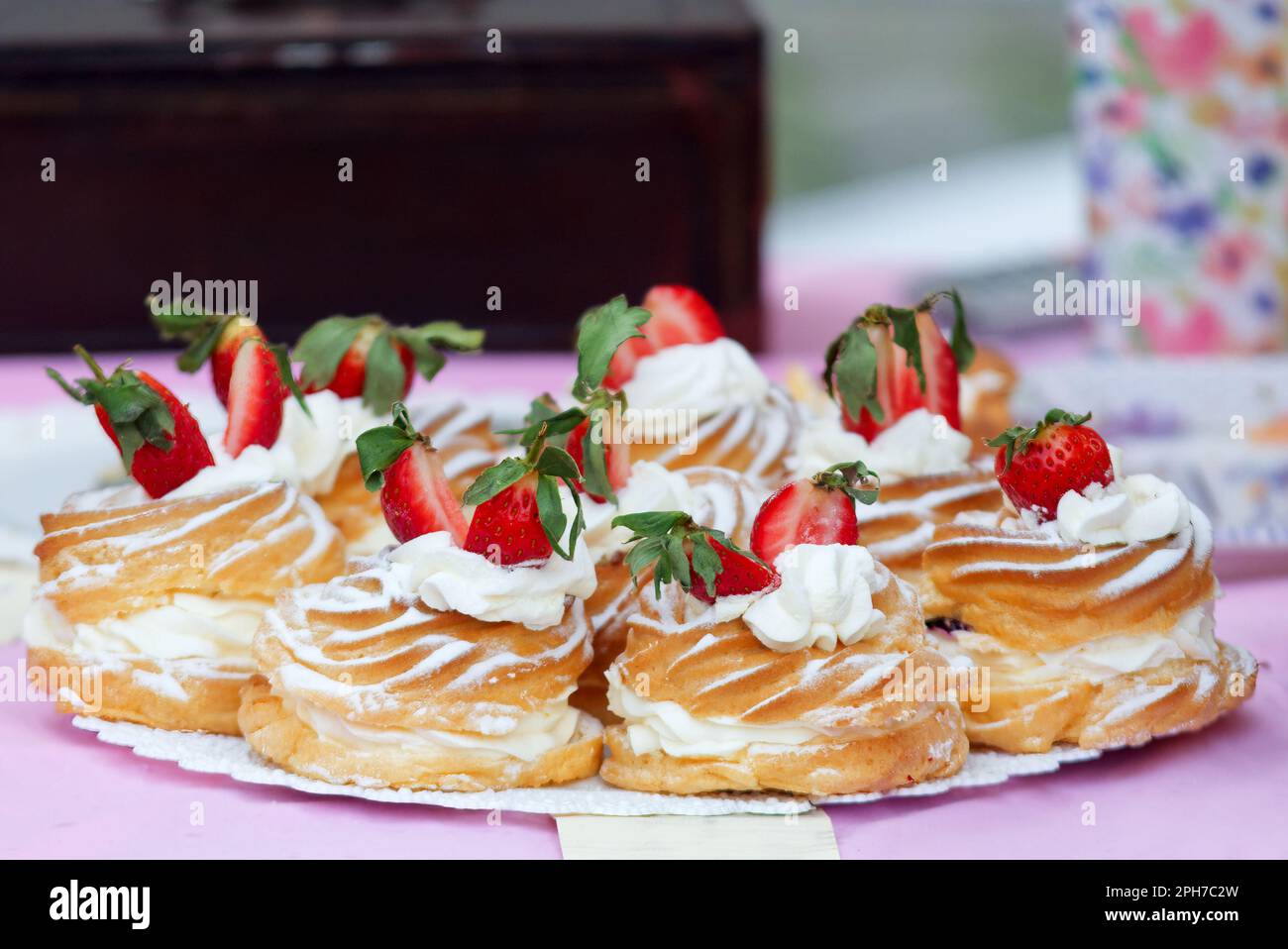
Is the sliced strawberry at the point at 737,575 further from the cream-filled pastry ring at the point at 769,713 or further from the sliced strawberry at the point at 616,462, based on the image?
the sliced strawberry at the point at 616,462

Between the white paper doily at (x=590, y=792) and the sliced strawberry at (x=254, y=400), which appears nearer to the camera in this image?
the white paper doily at (x=590, y=792)

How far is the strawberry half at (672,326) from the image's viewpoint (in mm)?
2334

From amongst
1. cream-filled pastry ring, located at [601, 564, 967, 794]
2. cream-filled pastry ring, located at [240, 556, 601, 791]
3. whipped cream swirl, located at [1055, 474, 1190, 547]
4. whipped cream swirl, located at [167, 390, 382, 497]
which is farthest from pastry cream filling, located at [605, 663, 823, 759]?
whipped cream swirl, located at [167, 390, 382, 497]

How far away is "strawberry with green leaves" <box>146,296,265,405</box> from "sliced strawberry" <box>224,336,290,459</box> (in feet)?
0.20

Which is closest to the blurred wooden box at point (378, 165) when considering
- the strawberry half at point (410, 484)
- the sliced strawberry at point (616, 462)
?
the sliced strawberry at point (616, 462)

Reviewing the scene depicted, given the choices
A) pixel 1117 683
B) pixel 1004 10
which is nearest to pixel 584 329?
pixel 1117 683

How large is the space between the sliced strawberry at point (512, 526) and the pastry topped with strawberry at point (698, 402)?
433mm

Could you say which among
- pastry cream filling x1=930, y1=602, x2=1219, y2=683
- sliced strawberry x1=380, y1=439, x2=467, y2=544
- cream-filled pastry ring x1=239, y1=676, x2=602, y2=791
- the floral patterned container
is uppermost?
the floral patterned container

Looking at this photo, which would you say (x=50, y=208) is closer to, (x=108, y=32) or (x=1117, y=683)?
(x=108, y=32)

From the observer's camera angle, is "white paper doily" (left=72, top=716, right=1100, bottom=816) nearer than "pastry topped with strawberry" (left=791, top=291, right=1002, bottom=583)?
Yes

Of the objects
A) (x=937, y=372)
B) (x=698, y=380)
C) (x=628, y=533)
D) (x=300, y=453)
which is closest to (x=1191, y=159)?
(x=937, y=372)

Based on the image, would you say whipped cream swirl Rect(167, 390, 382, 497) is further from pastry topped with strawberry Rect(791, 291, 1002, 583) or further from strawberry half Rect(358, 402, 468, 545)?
pastry topped with strawberry Rect(791, 291, 1002, 583)

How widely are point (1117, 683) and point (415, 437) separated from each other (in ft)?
2.57

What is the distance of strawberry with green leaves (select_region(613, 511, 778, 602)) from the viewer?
1.70 metres
